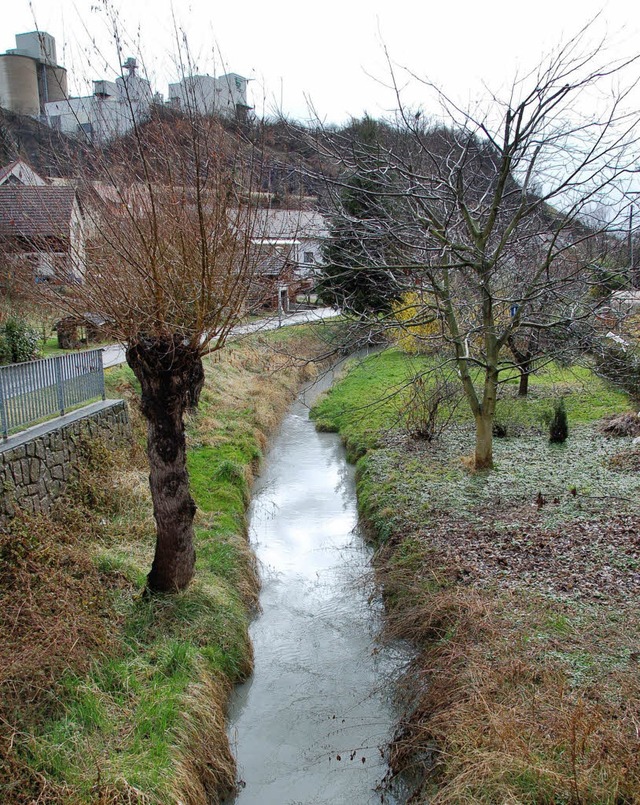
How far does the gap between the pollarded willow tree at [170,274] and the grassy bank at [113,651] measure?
67 centimetres

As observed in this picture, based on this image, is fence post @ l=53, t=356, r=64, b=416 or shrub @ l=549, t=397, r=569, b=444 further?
shrub @ l=549, t=397, r=569, b=444

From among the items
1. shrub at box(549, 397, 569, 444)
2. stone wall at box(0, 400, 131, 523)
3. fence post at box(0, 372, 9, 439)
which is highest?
fence post at box(0, 372, 9, 439)

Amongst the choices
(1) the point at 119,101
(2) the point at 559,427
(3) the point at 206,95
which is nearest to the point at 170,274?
(1) the point at 119,101

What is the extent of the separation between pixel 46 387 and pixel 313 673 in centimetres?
520

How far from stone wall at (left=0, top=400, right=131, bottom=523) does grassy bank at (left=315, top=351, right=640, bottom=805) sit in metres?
4.37

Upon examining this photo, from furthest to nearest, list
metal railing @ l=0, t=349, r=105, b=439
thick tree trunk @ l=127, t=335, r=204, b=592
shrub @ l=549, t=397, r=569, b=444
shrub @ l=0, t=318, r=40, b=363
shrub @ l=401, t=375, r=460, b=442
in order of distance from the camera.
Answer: shrub @ l=401, t=375, r=460, b=442
shrub @ l=0, t=318, r=40, b=363
shrub @ l=549, t=397, r=569, b=444
metal railing @ l=0, t=349, r=105, b=439
thick tree trunk @ l=127, t=335, r=204, b=592

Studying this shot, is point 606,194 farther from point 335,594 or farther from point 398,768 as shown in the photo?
point 398,768

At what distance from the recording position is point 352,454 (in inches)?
580

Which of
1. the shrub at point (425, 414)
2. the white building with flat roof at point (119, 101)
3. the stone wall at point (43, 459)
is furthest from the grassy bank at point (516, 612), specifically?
the white building with flat roof at point (119, 101)

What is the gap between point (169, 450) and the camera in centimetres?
692

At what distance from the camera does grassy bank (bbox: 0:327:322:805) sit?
446 cm

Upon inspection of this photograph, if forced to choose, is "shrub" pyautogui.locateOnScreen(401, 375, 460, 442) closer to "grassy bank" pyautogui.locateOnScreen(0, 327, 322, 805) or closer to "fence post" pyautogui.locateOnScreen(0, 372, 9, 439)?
"grassy bank" pyautogui.locateOnScreen(0, 327, 322, 805)

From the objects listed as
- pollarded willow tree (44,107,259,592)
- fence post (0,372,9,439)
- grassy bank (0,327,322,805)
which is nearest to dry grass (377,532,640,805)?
grassy bank (0,327,322,805)

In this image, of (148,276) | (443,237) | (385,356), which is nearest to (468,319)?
(443,237)
